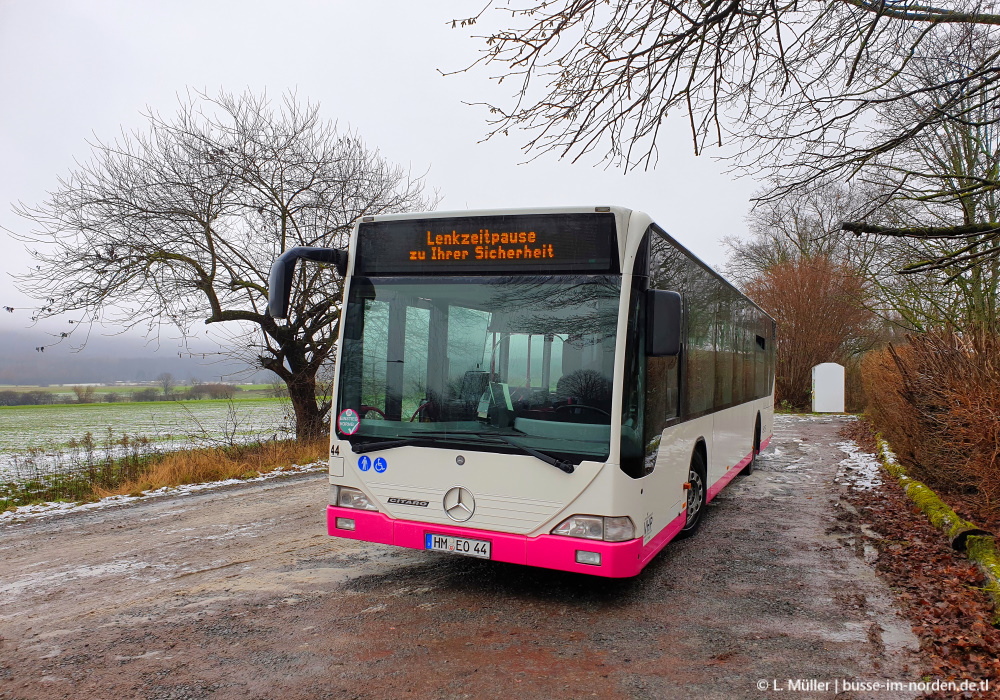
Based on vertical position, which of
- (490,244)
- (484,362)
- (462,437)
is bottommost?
(462,437)

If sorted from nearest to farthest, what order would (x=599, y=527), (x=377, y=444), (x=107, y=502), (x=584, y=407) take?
1. (x=599, y=527)
2. (x=584, y=407)
3. (x=377, y=444)
4. (x=107, y=502)

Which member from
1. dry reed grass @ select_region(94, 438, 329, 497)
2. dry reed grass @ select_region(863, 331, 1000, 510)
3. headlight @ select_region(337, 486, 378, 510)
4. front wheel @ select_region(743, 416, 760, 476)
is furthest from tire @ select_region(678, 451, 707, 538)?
dry reed grass @ select_region(94, 438, 329, 497)

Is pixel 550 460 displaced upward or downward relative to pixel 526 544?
upward

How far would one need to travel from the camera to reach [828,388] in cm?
2614

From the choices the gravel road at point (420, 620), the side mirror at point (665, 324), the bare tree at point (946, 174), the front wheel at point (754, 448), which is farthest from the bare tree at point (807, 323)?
the side mirror at point (665, 324)

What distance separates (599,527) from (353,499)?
1.98m

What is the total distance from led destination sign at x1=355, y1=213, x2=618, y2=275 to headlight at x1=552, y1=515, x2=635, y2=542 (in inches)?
67.2

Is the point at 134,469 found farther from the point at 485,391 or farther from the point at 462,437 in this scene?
the point at 485,391

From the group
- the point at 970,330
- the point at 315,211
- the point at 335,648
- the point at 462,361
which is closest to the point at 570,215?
the point at 462,361

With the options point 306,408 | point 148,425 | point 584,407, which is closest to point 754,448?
point 584,407

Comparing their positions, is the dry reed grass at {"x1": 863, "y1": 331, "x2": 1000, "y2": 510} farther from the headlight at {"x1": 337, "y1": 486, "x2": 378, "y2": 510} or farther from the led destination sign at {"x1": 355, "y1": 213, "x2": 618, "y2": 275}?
the headlight at {"x1": 337, "y1": 486, "x2": 378, "y2": 510}

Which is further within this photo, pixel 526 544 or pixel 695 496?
pixel 695 496

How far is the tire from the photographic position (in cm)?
662

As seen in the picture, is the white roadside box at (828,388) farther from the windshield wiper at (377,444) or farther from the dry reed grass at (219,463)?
the windshield wiper at (377,444)
